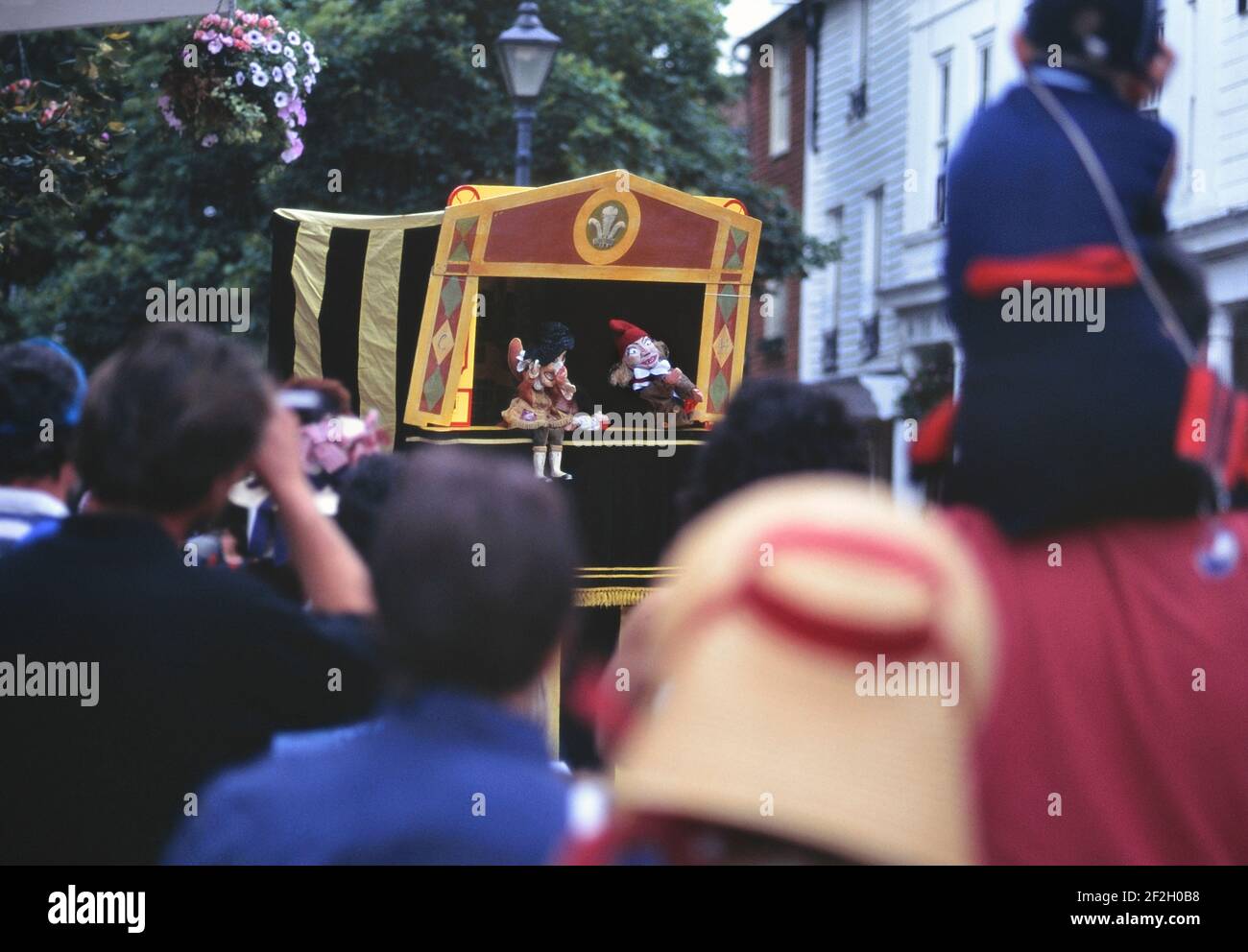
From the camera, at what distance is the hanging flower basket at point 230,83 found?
791 centimetres

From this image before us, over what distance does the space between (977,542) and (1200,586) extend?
290 millimetres

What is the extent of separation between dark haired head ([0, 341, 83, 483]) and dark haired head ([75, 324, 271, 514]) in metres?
0.73

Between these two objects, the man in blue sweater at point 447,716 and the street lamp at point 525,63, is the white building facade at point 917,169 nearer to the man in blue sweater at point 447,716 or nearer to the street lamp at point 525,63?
the street lamp at point 525,63

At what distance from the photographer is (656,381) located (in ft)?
33.6

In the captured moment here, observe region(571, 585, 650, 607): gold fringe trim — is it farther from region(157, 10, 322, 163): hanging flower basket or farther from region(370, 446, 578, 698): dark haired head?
region(370, 446, 578, 698): dark haired head

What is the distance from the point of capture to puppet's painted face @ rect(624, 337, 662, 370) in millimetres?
10266

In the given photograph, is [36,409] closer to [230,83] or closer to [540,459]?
[230,83]

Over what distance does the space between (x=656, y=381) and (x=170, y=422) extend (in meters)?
7.83

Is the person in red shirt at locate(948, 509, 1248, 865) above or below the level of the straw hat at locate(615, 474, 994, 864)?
below
